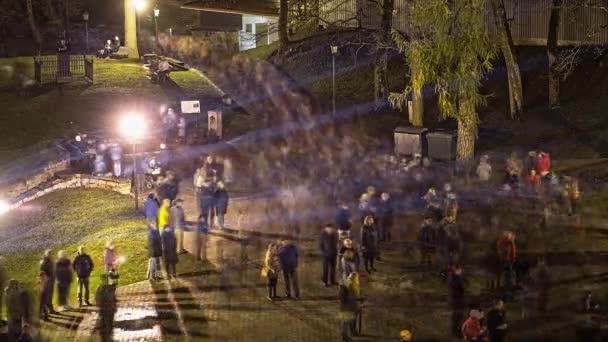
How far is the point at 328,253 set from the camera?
17406 millimetres

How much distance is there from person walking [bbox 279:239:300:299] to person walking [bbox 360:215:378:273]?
70.1 inches

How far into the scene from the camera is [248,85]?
3984cm

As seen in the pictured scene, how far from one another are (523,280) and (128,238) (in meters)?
10.3

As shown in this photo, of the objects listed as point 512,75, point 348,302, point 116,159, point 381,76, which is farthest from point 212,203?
point 381,76

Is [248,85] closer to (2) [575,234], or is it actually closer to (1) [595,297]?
(2) [575,234]

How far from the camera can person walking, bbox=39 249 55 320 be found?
1633cm

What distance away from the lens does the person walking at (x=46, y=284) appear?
53.6 feet

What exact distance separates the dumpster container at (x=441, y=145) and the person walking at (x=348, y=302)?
1437cm

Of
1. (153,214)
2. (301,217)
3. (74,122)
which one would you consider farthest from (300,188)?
(74,122)

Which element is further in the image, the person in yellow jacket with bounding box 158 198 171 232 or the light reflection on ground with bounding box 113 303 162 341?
the person in yellow jacket with bounding box 158 198 171 232

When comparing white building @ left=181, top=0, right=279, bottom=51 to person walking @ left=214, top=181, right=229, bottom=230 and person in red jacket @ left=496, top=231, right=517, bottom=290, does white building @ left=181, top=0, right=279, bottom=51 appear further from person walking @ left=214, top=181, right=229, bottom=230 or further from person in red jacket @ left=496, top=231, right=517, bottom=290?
person in red jacket @ left=496, top=231, right=517, bottom=290

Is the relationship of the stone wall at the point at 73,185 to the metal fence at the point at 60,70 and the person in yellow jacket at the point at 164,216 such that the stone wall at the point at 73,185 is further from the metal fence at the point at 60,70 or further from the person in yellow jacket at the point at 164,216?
the metal fence at the point at 60,70

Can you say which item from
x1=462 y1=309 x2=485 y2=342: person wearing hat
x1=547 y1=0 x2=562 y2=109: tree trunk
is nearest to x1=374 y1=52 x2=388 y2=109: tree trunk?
x1=547 y1=0 x2=562 y2=109: tree trunk

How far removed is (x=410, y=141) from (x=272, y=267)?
44.9ft
